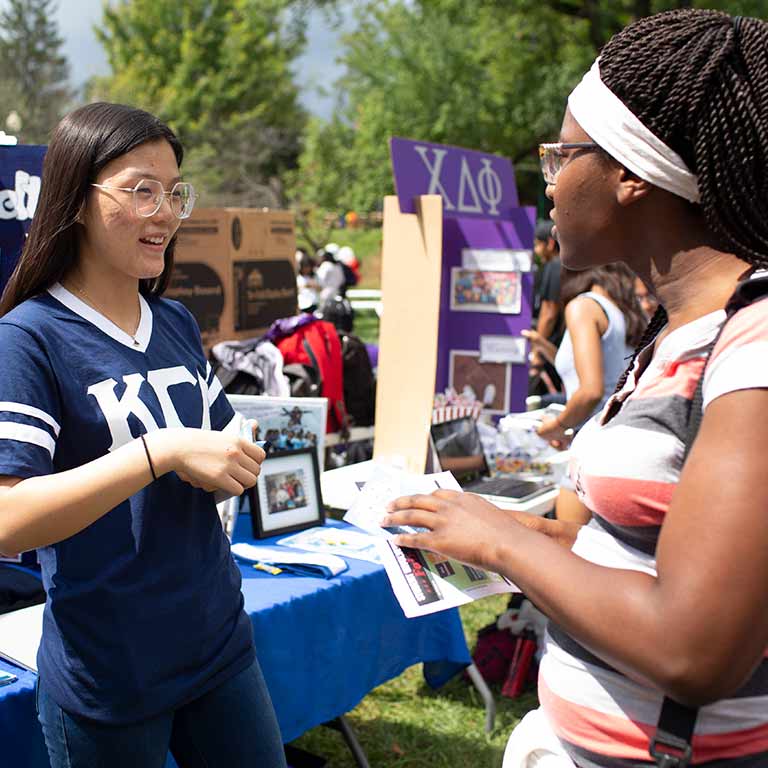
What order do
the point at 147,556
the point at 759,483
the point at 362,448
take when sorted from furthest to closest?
the point at 362,448 → the point at 147,556 → the point at 759,483

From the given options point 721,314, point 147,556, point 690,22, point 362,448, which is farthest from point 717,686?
point 362,448

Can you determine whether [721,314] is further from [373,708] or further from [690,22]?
[373,708]

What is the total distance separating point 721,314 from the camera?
106 cm

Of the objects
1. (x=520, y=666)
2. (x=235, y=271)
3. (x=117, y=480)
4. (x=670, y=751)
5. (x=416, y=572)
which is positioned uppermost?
(x=235, y=271)

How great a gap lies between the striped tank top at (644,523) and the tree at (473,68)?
1915cm

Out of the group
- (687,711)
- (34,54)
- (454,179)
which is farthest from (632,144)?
(34,54)

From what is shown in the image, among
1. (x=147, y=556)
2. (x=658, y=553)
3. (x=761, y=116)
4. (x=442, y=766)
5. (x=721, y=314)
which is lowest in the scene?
(x=442, y=766)

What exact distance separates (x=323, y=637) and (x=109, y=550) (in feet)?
4.00

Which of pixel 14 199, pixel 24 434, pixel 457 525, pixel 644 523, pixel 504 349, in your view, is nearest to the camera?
pixel 644 523

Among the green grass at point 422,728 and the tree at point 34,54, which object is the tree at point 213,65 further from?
the green grass at point 422,728

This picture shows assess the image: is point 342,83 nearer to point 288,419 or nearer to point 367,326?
point 367,326

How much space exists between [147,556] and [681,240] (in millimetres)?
1029

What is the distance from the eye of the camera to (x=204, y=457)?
144cm

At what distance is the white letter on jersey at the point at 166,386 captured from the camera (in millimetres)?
1601
